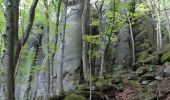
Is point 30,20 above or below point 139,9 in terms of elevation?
below

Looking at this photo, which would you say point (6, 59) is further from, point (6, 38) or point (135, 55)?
point (135, 55)

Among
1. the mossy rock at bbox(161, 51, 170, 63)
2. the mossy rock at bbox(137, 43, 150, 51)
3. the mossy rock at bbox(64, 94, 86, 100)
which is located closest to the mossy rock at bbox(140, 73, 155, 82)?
the mossy rock at bbox(161, 51, 170, 63)

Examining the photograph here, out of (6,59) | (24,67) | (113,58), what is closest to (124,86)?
(113,58)

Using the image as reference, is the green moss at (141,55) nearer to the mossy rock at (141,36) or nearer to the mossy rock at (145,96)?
the mossy rock at (141,36)

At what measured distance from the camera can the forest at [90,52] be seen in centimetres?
1134

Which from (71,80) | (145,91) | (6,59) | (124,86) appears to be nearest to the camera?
(6,59)

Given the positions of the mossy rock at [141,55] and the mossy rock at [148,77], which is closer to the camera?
the mossy rock at [148,77]

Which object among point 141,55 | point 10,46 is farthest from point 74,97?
point 141,55

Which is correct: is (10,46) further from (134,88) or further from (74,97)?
(134,88)

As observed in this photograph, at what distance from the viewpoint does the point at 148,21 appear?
22.6m

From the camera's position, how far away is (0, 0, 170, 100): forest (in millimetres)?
11344

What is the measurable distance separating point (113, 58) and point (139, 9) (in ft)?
13.6

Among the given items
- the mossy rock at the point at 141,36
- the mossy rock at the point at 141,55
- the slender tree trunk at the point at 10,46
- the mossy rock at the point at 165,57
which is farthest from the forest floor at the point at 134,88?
the mossy rock at the point at 141,36

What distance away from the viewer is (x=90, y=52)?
51.2ft
